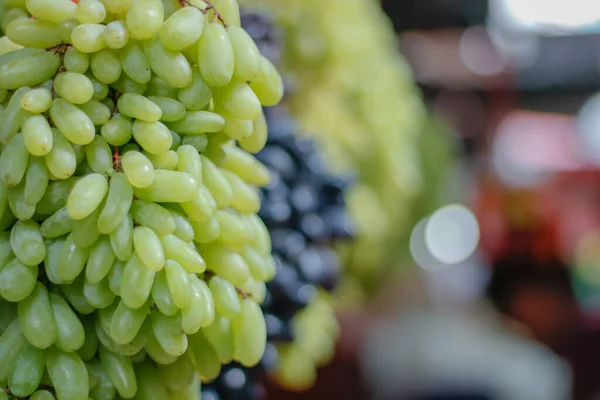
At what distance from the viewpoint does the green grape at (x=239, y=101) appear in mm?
422

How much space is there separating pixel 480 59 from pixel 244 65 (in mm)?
2746

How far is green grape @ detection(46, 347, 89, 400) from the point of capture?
0.39 meters

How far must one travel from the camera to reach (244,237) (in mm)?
439

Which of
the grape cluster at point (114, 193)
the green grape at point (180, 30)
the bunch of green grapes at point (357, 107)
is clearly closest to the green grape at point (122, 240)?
the grape cluster at point (114, 193)

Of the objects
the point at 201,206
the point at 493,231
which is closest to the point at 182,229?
the point at 201,206

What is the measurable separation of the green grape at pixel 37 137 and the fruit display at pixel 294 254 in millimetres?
250

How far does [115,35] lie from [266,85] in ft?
0.35

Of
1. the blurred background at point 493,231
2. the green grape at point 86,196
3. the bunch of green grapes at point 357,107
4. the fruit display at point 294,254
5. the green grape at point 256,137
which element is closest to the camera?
the green grape at point 86,196

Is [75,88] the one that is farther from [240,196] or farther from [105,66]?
[240,196]

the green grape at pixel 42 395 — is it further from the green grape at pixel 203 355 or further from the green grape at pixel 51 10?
the green grape at pixel 51 10

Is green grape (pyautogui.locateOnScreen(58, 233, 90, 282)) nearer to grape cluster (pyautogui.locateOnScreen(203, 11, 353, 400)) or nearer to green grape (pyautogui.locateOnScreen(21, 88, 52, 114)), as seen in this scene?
green grape (pyautogui.locateOnScreen(21, 88, 52, 114))

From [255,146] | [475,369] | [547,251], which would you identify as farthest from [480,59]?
[255,146]

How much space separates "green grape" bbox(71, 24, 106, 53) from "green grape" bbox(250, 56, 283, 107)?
0.34ft

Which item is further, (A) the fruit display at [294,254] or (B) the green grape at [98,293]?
(A) the fruit display at [294,254]
